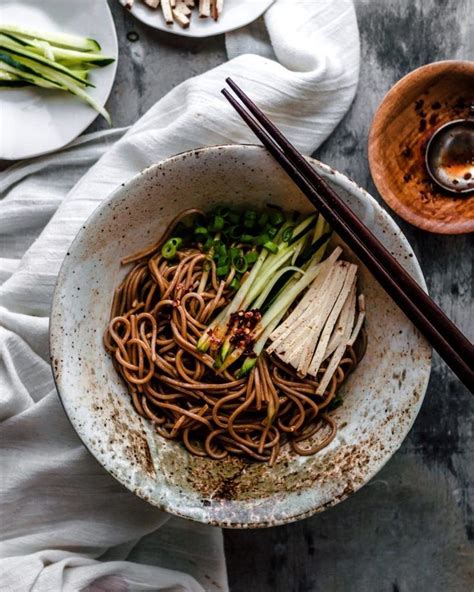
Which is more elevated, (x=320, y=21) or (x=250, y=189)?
(x=320, y=21)

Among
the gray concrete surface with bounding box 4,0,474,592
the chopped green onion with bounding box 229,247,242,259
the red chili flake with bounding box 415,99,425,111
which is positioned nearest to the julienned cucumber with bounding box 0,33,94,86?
the gray concrete surface with bounding box 4,0,474,592

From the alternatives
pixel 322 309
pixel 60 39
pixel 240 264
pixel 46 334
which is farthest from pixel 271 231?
pixel 60 39

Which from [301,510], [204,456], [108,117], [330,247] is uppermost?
[108,117]

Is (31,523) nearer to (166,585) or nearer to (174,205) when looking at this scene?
(166,585)

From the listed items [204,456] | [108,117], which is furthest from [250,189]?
[204,456]

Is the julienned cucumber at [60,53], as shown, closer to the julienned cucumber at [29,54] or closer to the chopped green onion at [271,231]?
the julienned cucumber at [29,54]

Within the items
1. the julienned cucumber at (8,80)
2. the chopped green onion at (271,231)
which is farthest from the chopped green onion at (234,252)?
the julienned cucumber at (8,80)

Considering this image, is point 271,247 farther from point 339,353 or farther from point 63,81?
point 63,81
